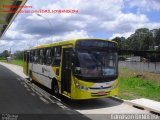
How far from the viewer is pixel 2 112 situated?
12.8m

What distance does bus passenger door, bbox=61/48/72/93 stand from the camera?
14586 millimetres

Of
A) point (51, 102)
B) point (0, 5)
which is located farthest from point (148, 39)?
point (51, 102)

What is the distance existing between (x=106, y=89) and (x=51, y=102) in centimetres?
267

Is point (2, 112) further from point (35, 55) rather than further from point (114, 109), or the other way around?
point (35, 55)

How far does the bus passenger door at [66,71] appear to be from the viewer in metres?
14.6

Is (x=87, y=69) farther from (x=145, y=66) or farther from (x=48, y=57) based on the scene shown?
(x=145, y=66)

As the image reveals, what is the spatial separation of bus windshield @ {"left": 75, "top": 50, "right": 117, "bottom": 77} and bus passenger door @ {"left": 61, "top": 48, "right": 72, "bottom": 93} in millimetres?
760

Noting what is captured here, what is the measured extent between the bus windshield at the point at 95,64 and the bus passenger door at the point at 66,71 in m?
0.76

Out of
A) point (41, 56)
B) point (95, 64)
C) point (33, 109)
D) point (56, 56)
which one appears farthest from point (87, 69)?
point (41, 56)

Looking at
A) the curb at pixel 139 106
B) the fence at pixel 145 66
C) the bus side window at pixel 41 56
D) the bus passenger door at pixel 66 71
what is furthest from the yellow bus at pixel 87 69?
the fence at pixel 145 66

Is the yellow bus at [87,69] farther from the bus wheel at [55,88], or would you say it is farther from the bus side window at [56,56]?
the bus wheel at [55,88]

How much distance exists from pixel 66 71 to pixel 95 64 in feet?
4.79

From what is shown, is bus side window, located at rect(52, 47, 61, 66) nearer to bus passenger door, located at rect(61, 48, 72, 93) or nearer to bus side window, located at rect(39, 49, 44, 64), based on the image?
bus passenger door, located at rect(61, 48, 72, 93)

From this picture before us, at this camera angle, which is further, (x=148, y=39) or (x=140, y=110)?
(x=148, y=39)
